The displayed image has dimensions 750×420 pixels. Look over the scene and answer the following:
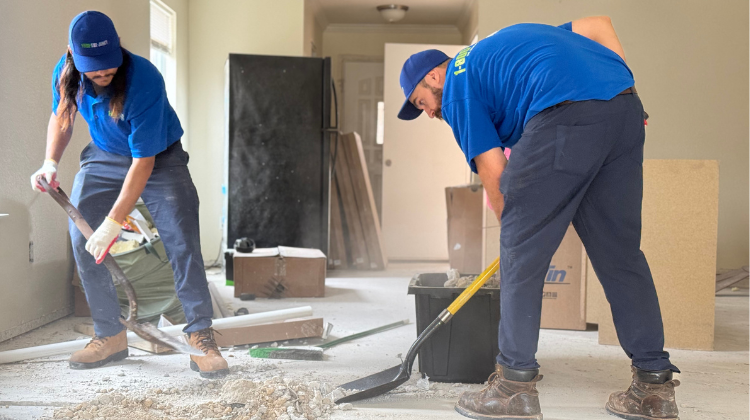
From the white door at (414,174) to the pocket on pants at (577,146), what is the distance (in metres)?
3.96

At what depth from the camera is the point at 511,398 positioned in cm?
163

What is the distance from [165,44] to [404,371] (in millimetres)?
1605

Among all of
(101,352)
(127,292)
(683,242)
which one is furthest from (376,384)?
(683,242)

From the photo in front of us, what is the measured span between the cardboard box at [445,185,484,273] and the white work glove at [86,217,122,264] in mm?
3016

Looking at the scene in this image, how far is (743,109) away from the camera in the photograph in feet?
14.8

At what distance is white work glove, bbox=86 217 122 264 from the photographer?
189 cm

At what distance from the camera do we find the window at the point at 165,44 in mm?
2332

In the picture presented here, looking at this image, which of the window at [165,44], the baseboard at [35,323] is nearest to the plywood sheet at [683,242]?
the window at [165,44]

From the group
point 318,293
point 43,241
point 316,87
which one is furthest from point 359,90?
point 43,241

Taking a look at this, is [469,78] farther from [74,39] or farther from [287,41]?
[287,41]

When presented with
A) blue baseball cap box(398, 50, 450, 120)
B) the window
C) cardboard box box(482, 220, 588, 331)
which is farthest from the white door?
blue baseball cap box(398, 50, 450, 120)

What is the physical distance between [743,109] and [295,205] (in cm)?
336

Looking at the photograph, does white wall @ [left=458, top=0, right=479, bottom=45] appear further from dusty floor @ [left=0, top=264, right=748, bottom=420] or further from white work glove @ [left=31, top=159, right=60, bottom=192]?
white work glove @ [left=31, top=159, right=60, bottom=192]

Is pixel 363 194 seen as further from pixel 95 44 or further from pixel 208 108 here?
pixel 95 44
